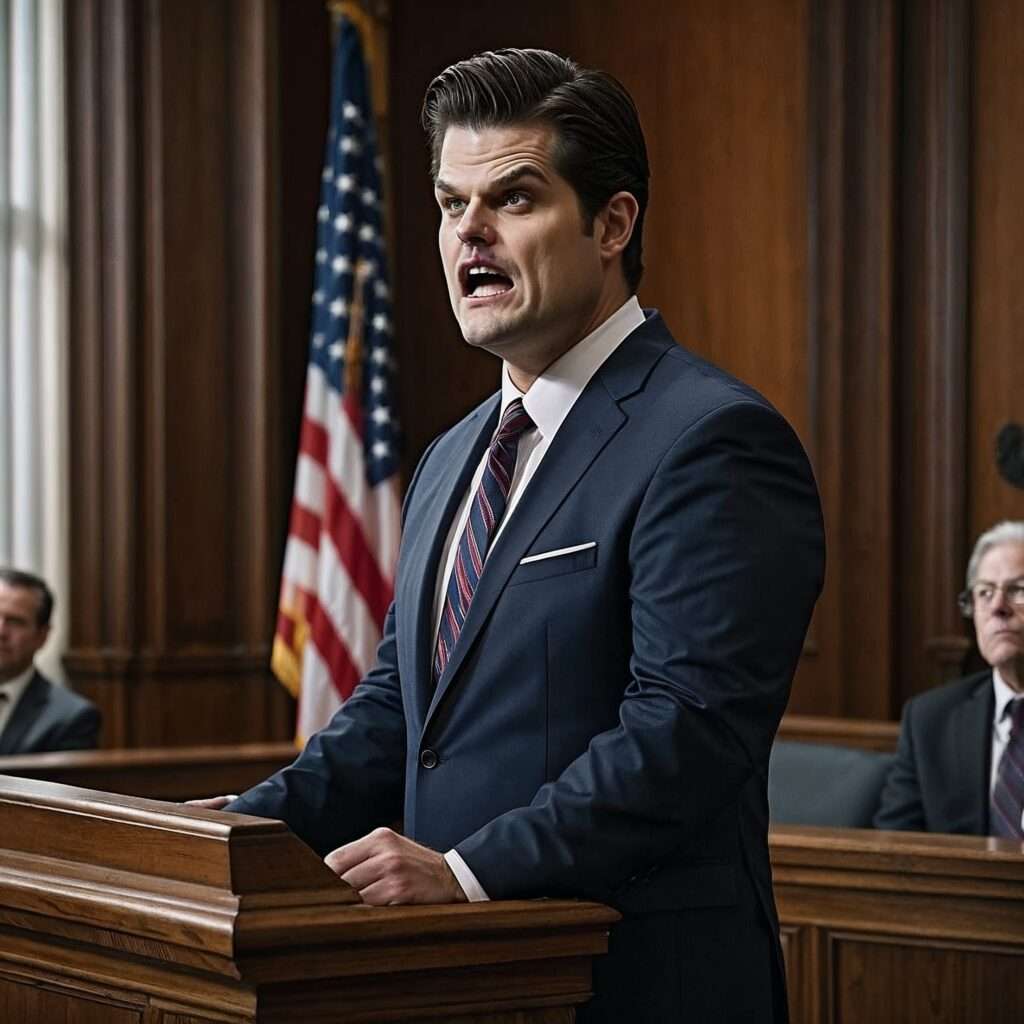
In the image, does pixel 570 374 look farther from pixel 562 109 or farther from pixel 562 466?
pixel 562 109

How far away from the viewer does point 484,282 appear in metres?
2.30

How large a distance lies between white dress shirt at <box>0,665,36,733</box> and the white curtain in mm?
856

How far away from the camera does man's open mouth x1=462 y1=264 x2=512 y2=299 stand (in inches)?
89.7

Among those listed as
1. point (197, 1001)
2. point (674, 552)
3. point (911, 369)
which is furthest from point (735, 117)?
point (197, 1001)

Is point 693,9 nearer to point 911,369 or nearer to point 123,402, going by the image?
point 911,369

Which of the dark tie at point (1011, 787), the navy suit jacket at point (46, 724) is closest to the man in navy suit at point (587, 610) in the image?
the dark tie at point (1011, 787)

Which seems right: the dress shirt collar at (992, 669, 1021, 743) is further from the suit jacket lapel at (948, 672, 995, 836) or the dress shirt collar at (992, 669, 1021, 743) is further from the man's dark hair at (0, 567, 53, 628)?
the man's dark hair at (0, 567, 53, 628)

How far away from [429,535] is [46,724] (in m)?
4.01

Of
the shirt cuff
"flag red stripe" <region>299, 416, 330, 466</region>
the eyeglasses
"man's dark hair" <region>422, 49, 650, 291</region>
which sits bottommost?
the eyeglasses

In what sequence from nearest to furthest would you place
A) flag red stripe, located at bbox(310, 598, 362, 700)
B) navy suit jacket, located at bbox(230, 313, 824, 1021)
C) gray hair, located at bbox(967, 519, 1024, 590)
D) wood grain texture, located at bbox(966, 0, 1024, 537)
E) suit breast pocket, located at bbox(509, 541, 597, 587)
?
navy suit jacket, located at bbox(230, 313, 824, 1021), suit breast pocket, located at bbox(509, 541, 597, 587), gray hair, located at bbox(967, 519, 1024, 590), wood grain texture, located at bbox(966, 0, 1024, 537), flag red stripe, located at bbox(310, 598, 362, 700)

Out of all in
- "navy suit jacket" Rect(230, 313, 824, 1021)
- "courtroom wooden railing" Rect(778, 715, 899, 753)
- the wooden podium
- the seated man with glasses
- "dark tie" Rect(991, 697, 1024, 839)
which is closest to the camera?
the wooden podium

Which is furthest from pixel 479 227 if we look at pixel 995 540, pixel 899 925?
pixel 995 540

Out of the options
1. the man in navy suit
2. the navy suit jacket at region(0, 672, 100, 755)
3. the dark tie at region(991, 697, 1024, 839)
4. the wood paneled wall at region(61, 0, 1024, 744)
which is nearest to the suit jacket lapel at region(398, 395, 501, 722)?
→ the man in navy suit

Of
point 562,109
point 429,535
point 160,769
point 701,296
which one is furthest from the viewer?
point 701,296
